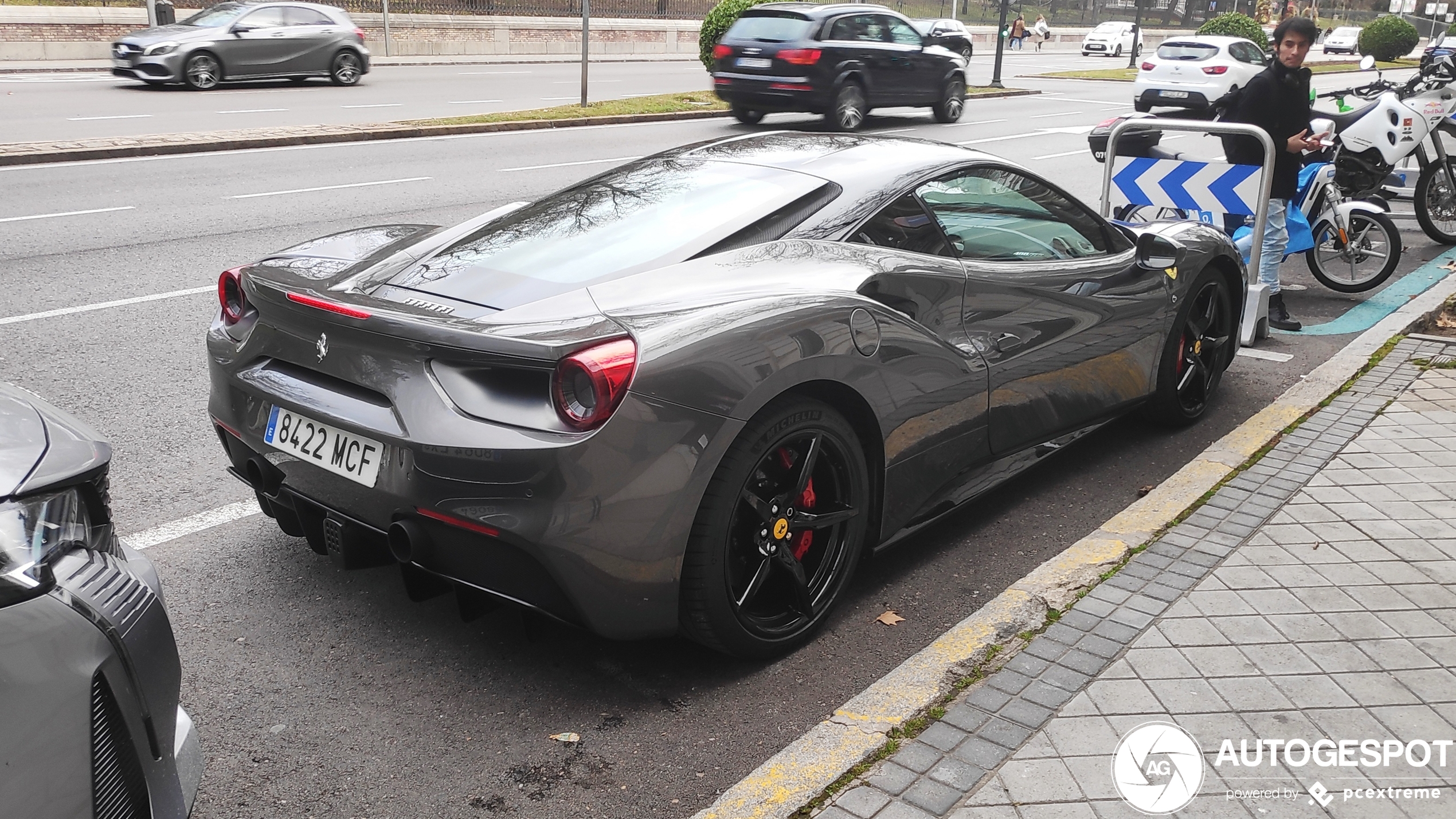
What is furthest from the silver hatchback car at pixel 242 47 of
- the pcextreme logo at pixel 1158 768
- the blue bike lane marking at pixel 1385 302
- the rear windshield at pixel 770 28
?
the pcextreme logo at pixel 1158 768

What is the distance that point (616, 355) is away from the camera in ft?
9.62

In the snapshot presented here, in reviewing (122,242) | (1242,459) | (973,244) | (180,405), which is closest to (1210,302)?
(1242,459)

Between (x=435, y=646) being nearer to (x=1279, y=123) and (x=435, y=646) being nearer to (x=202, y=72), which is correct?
(x=1279, y=123)

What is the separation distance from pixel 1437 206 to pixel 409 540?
1046 cm

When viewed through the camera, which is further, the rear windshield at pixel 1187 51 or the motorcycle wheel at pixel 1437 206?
the rear windshield at pixel 1187 51

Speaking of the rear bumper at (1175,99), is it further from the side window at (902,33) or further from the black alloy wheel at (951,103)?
the side window at (902,33)

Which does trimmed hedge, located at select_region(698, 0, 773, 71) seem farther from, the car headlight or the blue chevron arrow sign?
the car headlight

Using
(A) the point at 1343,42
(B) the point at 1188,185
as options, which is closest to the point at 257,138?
(B) the point at 1188,185

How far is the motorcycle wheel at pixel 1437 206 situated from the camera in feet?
34.0

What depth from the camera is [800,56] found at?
18.0 metres

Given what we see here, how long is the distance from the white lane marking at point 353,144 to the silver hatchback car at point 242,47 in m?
6.81

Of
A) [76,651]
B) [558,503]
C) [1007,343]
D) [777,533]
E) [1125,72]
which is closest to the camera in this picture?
[76,651]

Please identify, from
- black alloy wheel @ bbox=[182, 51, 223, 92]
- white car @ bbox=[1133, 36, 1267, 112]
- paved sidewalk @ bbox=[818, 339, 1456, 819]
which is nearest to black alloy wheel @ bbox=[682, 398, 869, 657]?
paved sidewalk @ bbox=[818, 339, 1456, 819]

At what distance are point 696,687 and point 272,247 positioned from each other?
21.7 feet
